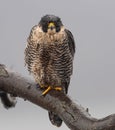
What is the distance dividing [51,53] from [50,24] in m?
0.18

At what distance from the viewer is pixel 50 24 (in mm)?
1701

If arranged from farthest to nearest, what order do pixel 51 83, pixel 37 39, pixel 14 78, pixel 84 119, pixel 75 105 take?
1. pixel 51 83
2. pixel 37 39
3. pixel 14 78
4. pixel 75 105
5. pixel 84 119

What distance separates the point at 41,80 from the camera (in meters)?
1.86

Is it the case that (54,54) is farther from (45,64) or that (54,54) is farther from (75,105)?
(75,105)

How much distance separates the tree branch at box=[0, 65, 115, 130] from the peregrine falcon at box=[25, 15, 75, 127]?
0.25m

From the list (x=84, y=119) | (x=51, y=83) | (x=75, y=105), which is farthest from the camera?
(x=51, y=83)

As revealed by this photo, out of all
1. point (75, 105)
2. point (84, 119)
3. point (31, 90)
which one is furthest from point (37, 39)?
point (84, 119)

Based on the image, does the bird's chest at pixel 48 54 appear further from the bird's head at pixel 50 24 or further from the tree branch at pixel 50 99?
the tree branch at pixel 50 99

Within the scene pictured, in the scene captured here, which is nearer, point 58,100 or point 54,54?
point 58,100

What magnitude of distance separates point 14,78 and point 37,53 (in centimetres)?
38

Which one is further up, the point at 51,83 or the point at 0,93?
the point at 0,93

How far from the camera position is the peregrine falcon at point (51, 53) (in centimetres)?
175

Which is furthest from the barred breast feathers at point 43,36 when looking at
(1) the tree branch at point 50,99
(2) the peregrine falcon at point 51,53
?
(1) the tree branch at point 50,99

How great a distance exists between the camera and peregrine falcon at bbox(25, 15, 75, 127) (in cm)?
175
